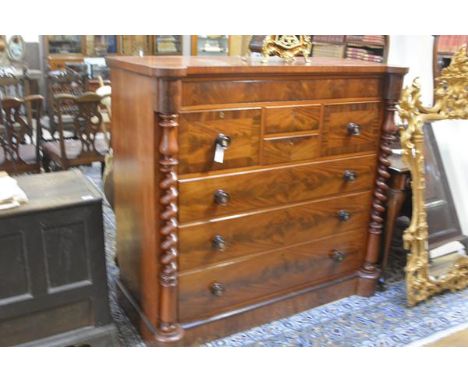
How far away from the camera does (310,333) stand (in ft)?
6.96

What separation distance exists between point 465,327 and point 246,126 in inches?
53.0

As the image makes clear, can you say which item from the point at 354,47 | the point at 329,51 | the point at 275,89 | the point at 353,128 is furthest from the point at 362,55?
the point at 275,89

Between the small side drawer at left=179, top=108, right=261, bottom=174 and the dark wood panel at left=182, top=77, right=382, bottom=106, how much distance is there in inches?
1.9

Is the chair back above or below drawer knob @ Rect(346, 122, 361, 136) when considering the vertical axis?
below

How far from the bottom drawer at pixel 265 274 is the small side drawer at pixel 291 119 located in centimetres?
52

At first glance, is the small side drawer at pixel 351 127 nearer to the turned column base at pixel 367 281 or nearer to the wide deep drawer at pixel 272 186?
the wide deep drawer at pixel 272 186

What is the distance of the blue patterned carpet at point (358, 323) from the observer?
2.06 metres

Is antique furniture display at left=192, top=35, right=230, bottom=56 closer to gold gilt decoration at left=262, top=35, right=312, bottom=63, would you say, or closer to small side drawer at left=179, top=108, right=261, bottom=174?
gold gilt decoration at left=262, top=35, right=312, bottom=63

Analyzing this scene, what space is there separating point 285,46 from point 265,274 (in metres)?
0.95

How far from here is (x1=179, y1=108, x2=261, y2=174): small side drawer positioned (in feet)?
5.59

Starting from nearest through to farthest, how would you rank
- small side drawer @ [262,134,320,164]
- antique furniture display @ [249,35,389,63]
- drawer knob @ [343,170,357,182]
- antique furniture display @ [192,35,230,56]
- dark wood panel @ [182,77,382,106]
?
dark wood panel @ [182,77,382,106] < small side drawer @ [262,134,320,164] < drawer knob @ [343,170,357,182] < antique furniture display @ [249,35,389,63] < antique furniture display @ [192,35,230,56]

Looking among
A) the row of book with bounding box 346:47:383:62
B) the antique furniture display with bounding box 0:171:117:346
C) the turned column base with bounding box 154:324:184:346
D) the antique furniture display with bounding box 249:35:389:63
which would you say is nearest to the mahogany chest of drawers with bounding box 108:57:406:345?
the turned column base with bounding box 154:324:184:346

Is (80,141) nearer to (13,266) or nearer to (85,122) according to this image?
(85,122)

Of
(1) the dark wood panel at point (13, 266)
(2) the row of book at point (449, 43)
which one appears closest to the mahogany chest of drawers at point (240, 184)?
(1) the dark wood panel at point (13, 266)
